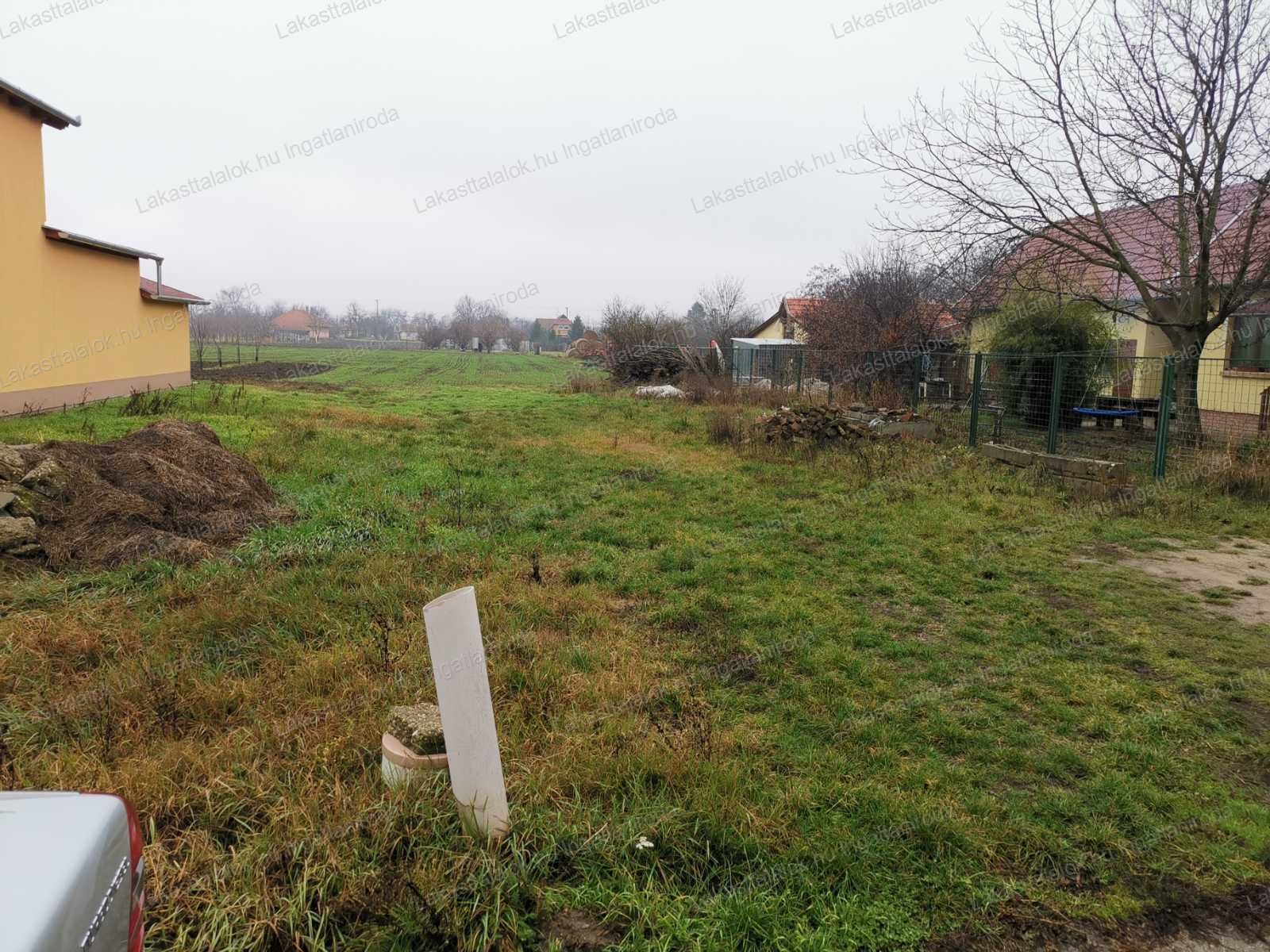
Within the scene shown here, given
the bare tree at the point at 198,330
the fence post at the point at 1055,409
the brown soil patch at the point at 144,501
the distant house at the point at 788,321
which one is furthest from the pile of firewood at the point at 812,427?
the bare tree at the point at 198,330

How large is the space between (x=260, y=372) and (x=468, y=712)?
37.4 metres

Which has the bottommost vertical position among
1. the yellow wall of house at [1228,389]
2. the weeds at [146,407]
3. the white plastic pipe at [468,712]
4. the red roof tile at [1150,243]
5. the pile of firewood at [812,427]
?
the white plastic pipe at [468,712]

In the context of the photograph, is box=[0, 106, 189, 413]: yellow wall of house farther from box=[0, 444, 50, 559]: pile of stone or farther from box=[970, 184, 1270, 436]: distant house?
box=[970, 184, 1270, 436]: distant house

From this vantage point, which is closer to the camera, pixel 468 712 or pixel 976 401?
pixel 468 712

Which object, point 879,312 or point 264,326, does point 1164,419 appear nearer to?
point 879,312

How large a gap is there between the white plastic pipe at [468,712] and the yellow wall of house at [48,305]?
54.8 ft

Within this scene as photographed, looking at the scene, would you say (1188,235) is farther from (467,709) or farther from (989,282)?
(467,709)

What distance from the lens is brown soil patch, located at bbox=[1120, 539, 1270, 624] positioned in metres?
5.83

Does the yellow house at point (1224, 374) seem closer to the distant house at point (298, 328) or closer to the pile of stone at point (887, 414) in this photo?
the pile of stone at point (887, 414)

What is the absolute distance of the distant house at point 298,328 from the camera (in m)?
93.6

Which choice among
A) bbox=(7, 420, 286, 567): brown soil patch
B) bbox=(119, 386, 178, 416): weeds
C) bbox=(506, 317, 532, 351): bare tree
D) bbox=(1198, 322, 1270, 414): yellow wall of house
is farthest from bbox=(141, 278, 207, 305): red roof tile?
bbox=(506, 317, 532, 351): bare tree

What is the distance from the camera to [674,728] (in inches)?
146

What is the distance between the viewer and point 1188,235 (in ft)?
41.2

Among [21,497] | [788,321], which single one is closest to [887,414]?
[21,497]
